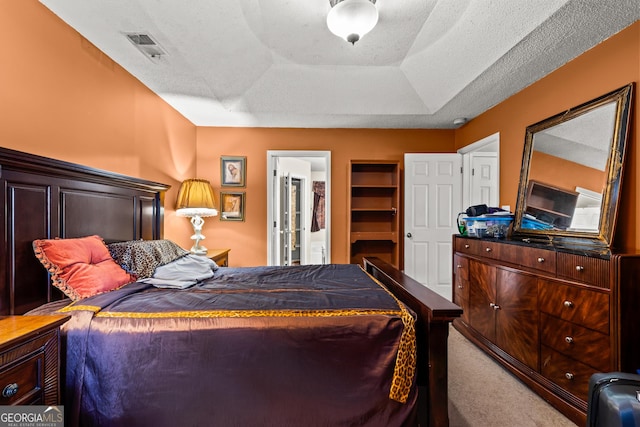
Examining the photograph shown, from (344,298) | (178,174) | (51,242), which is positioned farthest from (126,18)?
(344,298)

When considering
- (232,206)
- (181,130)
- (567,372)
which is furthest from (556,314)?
(181,130)

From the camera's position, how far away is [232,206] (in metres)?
3.89

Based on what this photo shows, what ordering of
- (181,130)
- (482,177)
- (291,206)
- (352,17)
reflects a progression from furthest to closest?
(291,206) → (482,177) → (181,130) → (352,17)

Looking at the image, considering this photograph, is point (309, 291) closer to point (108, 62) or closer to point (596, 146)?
point (596, 146)

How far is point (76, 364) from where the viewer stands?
1216 mm

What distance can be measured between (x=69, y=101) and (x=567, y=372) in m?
3.80

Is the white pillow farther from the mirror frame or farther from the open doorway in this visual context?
the mirror frame

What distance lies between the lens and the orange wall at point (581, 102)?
174cm

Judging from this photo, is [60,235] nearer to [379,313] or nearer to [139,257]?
[139,257]

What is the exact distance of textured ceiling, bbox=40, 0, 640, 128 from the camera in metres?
1.82

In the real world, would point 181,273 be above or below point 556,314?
above

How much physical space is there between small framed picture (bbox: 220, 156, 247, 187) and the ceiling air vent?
1.67 metres

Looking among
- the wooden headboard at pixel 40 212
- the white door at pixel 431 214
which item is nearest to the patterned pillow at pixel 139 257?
the wooden headboard at pixel 40 212

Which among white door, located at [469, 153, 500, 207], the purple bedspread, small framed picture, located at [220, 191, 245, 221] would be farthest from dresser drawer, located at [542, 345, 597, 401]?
small framed picture, located at [220, 191, 245, 221]
